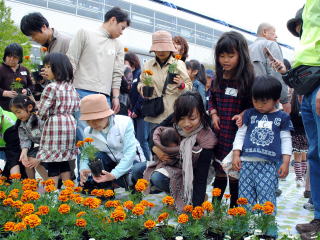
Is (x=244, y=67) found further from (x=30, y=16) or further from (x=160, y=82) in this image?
(x=30, y=16)

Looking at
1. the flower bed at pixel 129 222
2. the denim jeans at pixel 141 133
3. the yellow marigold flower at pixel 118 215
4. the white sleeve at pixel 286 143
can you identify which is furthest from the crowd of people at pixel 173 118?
the denim jeans at pixel 141 133

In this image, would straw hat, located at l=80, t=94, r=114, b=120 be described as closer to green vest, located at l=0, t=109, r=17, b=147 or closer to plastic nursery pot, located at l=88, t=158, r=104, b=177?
plastic nursery pot, located at l=88, t=158, r=104, b=177

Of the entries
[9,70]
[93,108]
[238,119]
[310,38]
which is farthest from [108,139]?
[9,70]

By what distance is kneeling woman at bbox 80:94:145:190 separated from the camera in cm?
347

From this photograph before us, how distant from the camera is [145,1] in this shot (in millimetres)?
28297

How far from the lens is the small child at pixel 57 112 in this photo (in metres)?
3.70

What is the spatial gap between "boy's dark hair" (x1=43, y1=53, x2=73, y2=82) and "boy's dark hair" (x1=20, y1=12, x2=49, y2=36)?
52 cm

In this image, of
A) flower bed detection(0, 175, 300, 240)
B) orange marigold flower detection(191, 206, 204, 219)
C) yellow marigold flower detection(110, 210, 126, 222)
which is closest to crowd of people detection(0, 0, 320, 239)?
flower bed detection(0, 175, 300, 240)

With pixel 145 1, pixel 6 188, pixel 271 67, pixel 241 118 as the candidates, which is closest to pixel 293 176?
pixel 271 67

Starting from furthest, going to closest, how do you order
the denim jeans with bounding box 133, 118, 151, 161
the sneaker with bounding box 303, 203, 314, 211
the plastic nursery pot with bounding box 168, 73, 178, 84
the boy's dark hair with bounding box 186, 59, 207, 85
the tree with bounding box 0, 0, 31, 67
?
the tree with bounding box 0, 0, 31, 67 → the boy's dark hair with bounding box 186, 59, 207, 85 → the denim jeans with bounding box 133, 118, 151, 161 → the plastic nursery pot with bounding box 168, 73, 178, 84 → the sneaker with bounding box 303, 203, 314, 211

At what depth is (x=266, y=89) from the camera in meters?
2.71

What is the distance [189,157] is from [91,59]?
175 cm

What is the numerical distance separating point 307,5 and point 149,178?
1.82 m

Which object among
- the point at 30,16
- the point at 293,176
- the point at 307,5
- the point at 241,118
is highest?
the point at 30,16
